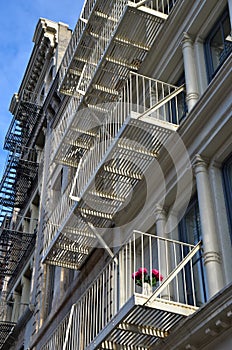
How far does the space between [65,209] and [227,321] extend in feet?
32.0

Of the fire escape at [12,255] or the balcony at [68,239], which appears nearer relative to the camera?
the balcony at [68,239]

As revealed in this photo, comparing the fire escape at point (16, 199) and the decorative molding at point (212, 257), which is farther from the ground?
the fire escape at point (16, 199)

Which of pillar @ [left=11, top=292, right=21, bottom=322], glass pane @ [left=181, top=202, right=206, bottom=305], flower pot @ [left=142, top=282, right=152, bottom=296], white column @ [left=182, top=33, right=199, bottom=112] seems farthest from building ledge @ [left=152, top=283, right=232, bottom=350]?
pillar @ [left=11, top=292, right=21, bottom=322]

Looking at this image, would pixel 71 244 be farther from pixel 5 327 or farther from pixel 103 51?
pixel 5 327

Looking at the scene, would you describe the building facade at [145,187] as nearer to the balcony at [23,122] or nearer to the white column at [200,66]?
the white column at [200,66]

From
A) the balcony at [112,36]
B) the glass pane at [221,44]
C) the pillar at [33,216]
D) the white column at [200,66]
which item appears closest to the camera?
the glass pane at [221,44]

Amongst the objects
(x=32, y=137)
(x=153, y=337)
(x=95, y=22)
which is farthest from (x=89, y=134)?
(x=32, y=137)

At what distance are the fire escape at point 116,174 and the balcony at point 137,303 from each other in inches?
0.8

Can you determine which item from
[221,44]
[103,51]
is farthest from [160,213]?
[103,51]

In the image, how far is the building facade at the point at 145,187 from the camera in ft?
36.8

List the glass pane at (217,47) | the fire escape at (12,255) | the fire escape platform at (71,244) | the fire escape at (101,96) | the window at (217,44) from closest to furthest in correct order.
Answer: the window at (217,44), the glass pane at (217,47), the fire escape at (101,96), the fire escape platform at (71,244), the fire escape at (12,255)

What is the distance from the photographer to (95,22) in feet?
67.4

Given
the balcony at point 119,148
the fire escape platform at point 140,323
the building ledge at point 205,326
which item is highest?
the balcony at point 119,148

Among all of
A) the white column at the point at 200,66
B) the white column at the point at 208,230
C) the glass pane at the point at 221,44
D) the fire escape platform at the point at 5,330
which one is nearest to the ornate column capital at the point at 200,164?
the white column at the point at 208,230
